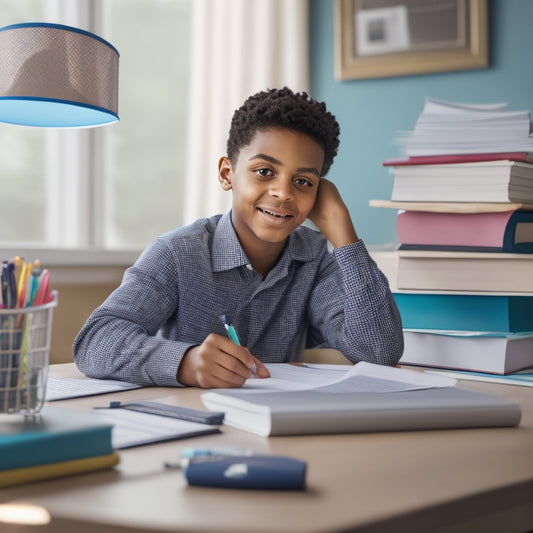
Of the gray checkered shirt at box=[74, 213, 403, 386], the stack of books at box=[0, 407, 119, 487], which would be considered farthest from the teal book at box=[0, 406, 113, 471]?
the gray checkered shirt at box=[74, 213, 403, 386]

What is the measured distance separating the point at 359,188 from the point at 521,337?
144 centimetres

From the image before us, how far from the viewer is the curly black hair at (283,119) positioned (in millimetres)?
1494

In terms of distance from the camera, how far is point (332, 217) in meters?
1.59

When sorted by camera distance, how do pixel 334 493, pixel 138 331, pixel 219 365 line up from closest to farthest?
pixel 334 493
pixel 219 365
pixel 138 331

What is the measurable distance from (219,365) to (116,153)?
1.80 m

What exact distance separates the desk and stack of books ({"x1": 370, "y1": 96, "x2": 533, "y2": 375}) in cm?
60

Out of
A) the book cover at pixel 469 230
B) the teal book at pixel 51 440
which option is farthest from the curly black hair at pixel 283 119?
the teal book at pixel 51 440

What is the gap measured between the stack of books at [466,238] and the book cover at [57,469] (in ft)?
2.86

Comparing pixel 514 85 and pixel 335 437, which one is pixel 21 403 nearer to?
Result: pixel 335 437

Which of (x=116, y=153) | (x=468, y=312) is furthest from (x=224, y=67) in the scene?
(x=468, y=312)

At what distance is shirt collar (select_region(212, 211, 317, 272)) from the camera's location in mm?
1519

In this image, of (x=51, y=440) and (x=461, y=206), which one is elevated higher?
(x=461, y=206)

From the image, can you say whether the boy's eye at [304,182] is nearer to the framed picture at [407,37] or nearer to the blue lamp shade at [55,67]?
the blue lamp shade at [55,67]

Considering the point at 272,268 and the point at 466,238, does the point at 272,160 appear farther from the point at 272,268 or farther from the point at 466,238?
the point at 466,238
